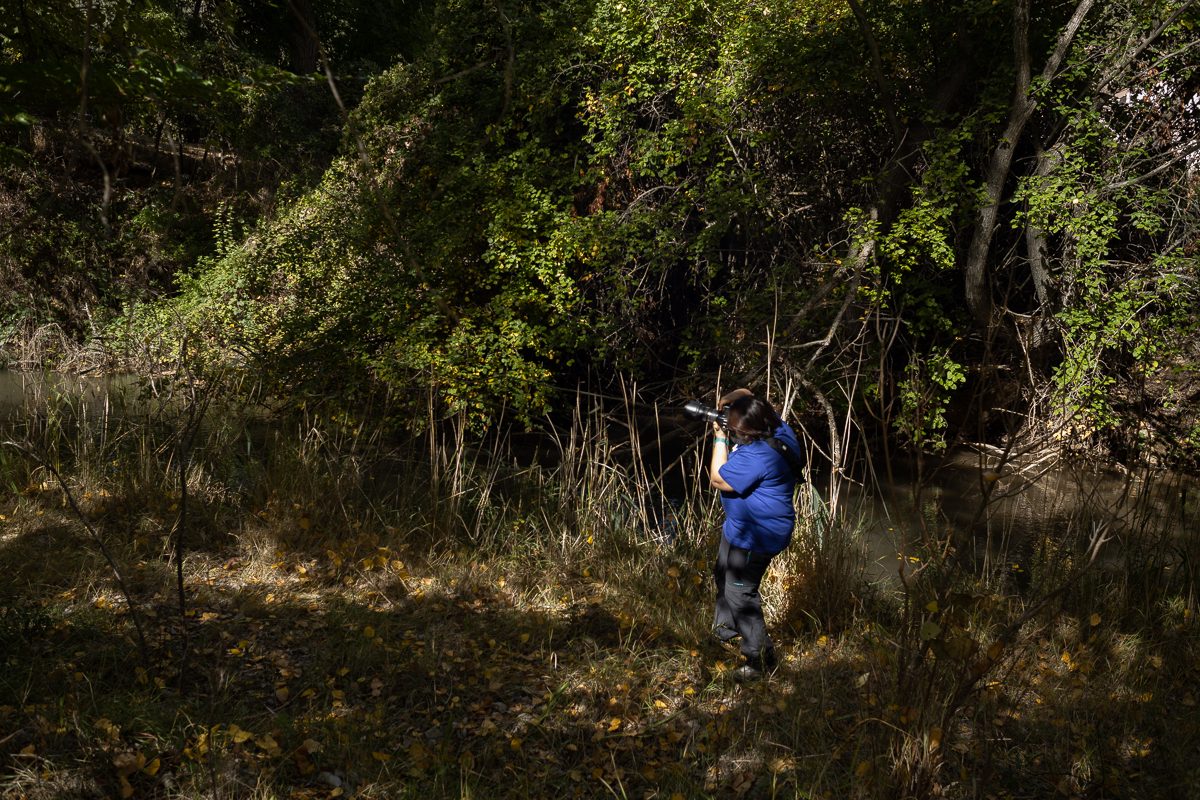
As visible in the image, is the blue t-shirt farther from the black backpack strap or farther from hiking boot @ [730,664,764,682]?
hiking boot @ [730,664,764,682]

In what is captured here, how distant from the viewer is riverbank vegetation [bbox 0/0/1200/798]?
9.34 ft

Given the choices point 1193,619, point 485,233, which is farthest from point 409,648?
point 485,233

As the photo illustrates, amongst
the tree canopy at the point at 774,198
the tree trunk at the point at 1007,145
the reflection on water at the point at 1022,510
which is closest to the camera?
the reflection on water at the point at 1022,510

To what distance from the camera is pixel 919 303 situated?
28.2ft

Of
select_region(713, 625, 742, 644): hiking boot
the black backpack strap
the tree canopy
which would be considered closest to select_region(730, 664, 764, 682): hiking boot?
select_region(713, 625, 742, 644): hiking boot

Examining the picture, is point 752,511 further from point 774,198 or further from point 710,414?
point 774,198

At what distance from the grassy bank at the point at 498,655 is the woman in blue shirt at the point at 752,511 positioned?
222 mm

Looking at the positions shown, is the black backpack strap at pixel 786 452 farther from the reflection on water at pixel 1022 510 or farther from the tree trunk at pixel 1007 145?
the tree trunk at pixel 1007 145

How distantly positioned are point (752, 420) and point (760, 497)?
341mm

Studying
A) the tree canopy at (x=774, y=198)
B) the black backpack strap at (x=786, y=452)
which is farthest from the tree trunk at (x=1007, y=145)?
the black backpack strap at (x=786, y=452)

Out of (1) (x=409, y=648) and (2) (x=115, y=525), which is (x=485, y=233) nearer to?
(2) (x=115, y=525)

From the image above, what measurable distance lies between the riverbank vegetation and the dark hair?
0.64 metres

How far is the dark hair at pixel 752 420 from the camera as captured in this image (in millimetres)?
3455

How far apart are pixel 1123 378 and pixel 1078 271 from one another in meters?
1.47
